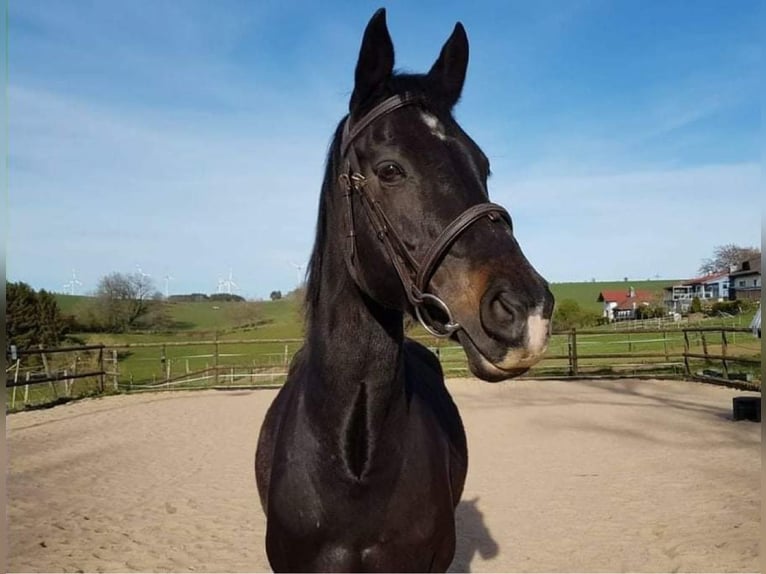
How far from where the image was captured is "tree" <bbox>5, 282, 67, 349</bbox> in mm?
22391

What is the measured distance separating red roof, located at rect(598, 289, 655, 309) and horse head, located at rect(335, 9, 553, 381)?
6401cm

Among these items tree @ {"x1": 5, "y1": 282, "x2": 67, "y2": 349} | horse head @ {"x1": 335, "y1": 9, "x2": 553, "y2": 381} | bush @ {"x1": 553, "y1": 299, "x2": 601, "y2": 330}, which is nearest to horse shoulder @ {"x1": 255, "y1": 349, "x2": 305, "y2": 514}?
horse head @ {"x1": 335, "y1": 9, "x2": 553, "y2": 381}

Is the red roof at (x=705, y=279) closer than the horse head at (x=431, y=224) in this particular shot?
→ No

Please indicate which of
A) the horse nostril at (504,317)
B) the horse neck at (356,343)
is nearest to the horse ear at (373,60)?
the horse neck at (356,343)

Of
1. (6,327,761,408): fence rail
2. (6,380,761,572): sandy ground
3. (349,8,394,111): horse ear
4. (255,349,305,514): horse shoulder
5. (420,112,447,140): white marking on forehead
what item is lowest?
(6,380,761,572): sandy ground

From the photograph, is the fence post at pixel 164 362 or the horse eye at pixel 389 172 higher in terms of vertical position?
the horse eye at pixel 389 172

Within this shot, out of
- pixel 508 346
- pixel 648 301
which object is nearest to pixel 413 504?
pixel 508 346

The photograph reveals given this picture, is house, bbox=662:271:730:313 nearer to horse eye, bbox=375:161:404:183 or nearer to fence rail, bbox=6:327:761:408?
fence rail, bbox=6:327:761:408

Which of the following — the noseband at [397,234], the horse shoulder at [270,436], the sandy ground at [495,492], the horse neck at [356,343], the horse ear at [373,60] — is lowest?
the sandy ground at [495,492]

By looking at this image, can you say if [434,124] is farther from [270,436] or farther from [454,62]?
[270,436]

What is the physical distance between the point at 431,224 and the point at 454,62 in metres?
0.89

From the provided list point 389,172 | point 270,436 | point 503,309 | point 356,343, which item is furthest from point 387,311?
point 270,436

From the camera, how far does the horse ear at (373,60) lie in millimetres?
1965

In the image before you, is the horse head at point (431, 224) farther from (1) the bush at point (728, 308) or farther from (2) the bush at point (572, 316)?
(1) the bush at point (728, 308)
